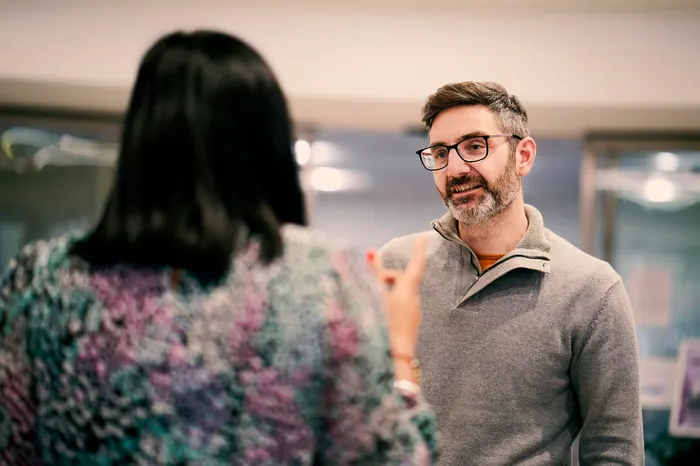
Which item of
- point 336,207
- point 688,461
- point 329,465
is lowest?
point 688,461

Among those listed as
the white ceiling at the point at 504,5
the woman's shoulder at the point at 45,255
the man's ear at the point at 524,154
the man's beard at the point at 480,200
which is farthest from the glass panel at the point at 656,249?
the woman's shoulder at the point at 45,255

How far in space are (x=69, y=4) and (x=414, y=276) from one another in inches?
109

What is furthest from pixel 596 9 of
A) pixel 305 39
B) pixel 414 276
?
pixel 414 276

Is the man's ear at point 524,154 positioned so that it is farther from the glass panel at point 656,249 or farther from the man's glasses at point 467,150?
the glass panel at point 656,249

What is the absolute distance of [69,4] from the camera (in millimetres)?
3133

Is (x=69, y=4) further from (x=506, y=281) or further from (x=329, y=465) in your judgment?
(x=329, y=465)

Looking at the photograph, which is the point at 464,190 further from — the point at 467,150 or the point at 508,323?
the point at 508,323

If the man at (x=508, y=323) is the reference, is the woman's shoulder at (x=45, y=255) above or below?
above

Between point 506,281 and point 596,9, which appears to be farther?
point 596,9

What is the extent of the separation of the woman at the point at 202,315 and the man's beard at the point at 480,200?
0.69m

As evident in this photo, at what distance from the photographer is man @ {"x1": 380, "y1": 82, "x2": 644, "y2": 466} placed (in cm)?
134

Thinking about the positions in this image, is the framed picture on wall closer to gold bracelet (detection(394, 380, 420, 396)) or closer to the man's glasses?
the man's glasses

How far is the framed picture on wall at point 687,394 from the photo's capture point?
3.56 meters

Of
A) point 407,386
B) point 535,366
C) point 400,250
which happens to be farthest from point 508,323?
point 407,386
